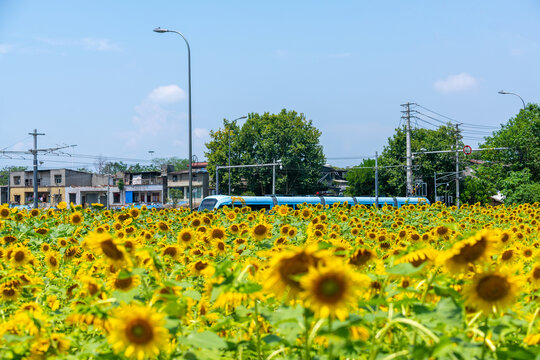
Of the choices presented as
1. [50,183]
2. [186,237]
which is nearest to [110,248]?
[186,237]

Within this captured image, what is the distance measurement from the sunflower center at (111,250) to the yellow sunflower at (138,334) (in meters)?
0.56

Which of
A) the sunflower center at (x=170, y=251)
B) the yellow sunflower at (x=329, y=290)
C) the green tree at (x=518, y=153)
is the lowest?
the sunflower center at (x=170, y=251)

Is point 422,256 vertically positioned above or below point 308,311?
above

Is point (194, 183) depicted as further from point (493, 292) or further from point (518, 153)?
point (493, 292)

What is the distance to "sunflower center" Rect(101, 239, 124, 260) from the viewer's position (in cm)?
214

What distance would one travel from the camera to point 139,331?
5.20 feet

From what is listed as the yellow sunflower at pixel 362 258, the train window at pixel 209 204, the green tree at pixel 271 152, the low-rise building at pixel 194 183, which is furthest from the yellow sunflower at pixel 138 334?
the low-rise building at pixel 194 183

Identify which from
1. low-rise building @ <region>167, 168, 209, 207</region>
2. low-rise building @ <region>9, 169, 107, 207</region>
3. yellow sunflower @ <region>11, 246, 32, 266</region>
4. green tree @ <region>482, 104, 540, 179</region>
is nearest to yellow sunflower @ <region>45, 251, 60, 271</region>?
yellow sunflower @ <region>11, 246, 32, 266</region>

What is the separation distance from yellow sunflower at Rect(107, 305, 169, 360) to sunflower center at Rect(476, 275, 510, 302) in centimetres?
95

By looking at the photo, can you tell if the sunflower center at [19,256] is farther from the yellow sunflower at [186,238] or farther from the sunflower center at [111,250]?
the sunflower center at [111,250]

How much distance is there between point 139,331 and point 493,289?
1043 mm

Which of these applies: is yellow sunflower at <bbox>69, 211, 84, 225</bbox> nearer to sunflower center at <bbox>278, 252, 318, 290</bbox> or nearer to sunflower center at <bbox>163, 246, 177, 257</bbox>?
sunflower center at <bbox>163, 246, 177, 257</bbox>

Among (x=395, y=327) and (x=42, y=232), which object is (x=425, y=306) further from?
(x=42, y=232)

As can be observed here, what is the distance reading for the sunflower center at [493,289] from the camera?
166cm
